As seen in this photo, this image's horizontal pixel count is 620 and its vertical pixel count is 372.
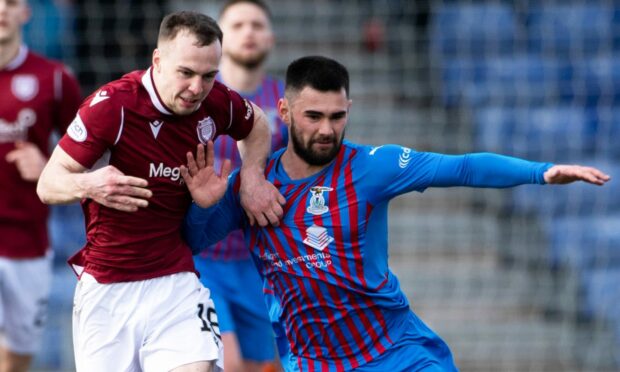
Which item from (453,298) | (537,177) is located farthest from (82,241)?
(537,177)

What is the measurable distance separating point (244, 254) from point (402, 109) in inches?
140

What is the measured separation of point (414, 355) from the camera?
480 centimetres

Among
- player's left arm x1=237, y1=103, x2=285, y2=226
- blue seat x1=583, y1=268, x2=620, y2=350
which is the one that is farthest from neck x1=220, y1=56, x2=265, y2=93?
blue seat x1=583, y1=268, x2=620, y2=350

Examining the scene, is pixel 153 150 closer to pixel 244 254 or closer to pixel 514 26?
pixel 244 254

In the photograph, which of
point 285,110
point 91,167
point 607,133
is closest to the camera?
point 91,167

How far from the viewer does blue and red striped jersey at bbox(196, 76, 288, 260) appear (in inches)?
236

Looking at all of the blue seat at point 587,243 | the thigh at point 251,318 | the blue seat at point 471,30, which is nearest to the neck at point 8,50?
the thigh at point 251,318

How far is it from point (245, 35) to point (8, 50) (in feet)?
→ 4.62

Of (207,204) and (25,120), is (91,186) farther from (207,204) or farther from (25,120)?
(25,120)

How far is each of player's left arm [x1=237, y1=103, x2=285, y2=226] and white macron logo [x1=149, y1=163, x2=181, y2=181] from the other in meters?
0.29

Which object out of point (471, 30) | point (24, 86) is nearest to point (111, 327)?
point (24, 86)

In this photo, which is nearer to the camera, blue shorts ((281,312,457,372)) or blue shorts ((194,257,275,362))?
blue shorts ((281,312,457,372))

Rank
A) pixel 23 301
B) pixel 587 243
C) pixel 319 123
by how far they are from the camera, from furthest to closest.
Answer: pixel 587 243 < pixel 23 301 < pixel 319 123

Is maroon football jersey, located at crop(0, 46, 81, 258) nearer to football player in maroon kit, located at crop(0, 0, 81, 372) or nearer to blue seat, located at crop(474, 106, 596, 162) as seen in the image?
football player in maroon kit, located at crop(0, 0, 81, 372)
